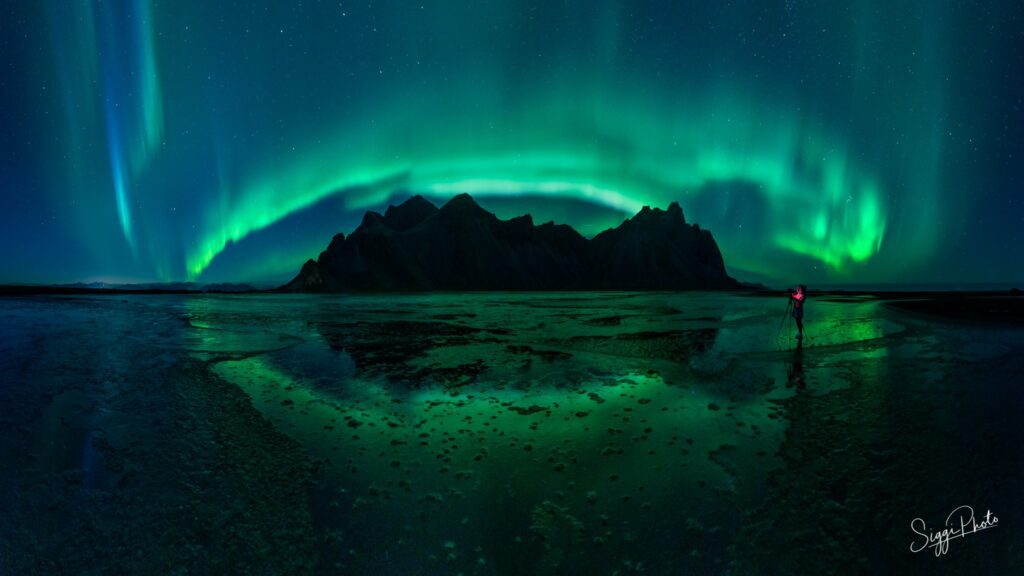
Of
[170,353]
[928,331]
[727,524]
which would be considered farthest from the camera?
[928,331]

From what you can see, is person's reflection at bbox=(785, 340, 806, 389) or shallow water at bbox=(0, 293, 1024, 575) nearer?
shallow water at bbox=(0, 293, 1024, 575)

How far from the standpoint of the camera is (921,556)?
467 centimetres

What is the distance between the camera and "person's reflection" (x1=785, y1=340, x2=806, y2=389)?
39.8 ft

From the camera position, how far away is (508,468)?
681 cm

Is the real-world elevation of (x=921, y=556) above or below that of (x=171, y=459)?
below

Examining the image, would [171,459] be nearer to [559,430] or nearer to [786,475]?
[559,430]

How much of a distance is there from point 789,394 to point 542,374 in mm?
6589

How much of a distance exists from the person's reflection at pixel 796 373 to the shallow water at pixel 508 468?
0.15 m

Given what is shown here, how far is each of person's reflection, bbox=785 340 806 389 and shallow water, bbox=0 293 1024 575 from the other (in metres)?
0.15

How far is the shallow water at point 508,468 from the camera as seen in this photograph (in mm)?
4664

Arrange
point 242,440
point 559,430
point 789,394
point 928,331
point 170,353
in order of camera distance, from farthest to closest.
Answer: point 928,331, point 170,353, point 789,394, point 559,430, point 242,440

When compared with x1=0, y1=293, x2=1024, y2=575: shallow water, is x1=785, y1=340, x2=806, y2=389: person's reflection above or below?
below

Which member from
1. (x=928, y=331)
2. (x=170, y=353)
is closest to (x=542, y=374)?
(x=170, y=353)

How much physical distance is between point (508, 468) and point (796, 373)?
11.2 m
